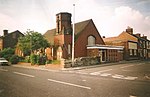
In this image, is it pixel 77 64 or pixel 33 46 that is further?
pixel 33 46

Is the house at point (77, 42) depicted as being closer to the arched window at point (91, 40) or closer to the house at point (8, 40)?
the arched window at point (91, 40)

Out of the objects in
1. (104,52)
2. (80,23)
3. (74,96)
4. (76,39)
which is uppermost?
(80,23)

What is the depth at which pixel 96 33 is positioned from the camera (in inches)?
1505

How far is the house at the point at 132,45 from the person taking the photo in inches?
1687

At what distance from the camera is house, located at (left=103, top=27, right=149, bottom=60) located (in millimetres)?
42844

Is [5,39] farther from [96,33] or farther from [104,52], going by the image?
[104,52]

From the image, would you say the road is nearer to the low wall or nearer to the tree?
the low wall

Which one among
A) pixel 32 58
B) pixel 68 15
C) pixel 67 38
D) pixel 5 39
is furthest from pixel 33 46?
pixel 5 39

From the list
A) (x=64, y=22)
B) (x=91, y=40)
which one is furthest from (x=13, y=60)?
(x=91, y=40)

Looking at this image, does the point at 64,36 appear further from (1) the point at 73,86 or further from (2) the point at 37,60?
(1) the point at 73,86

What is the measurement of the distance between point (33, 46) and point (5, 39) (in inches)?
890

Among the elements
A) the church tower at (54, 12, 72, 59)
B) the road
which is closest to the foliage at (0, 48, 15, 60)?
the church tower at (54, 12, 72, 59)

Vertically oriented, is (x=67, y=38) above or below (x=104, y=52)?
above

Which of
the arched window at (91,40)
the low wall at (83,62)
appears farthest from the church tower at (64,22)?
the low wall at (83,62)
